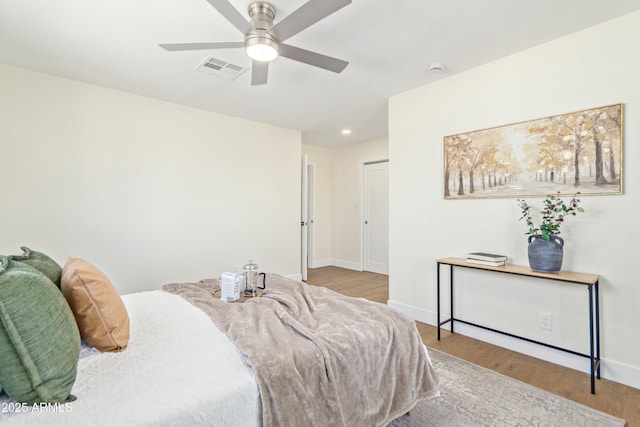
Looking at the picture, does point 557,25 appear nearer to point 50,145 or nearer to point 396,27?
point 396,27

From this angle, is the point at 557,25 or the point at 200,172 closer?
the point at 557,25

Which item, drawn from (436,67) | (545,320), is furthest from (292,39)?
(545,320)

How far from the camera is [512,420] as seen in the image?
1.69 meters

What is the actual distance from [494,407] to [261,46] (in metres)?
2.66

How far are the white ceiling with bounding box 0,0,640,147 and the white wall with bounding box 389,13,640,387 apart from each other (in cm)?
20

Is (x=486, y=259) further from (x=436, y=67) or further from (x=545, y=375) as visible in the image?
(x=436, y=67)

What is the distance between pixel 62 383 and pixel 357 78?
2.98 metres

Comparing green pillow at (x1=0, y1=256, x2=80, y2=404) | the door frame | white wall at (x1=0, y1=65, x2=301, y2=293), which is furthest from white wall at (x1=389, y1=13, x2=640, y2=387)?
green pillow at (x1=0, y1=256, x2=80, y2=404)

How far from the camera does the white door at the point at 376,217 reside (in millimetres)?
5461

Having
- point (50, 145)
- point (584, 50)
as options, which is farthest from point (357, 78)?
point (50, 145)

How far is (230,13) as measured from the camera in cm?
166

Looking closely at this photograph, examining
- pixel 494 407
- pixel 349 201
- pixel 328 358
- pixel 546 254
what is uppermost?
pixel 349 201

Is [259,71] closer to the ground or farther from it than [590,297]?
farther from it

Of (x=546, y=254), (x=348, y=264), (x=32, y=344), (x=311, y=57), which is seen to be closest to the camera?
(x=32, y=344)
